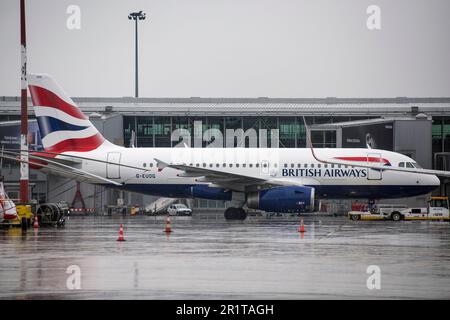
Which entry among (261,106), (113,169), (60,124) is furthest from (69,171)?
(261,106)

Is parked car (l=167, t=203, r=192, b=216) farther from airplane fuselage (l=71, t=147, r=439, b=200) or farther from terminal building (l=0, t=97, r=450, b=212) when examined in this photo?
airplane fuselage (l=71, t=147, r=439, b=200)

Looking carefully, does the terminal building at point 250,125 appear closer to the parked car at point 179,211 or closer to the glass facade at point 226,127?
the glass facade at point 226,127

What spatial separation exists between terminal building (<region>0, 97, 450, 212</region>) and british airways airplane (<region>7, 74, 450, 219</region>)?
1342 centimetres

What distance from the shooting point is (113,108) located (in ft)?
244

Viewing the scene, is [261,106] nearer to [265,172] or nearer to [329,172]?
[265,172]

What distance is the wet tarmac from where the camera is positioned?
15367 mm

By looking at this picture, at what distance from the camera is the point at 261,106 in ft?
257

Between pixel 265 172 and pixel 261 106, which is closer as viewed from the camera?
pixel 265 172

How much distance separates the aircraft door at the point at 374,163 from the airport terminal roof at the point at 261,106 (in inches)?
1006

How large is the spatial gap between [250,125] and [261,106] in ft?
10.9
